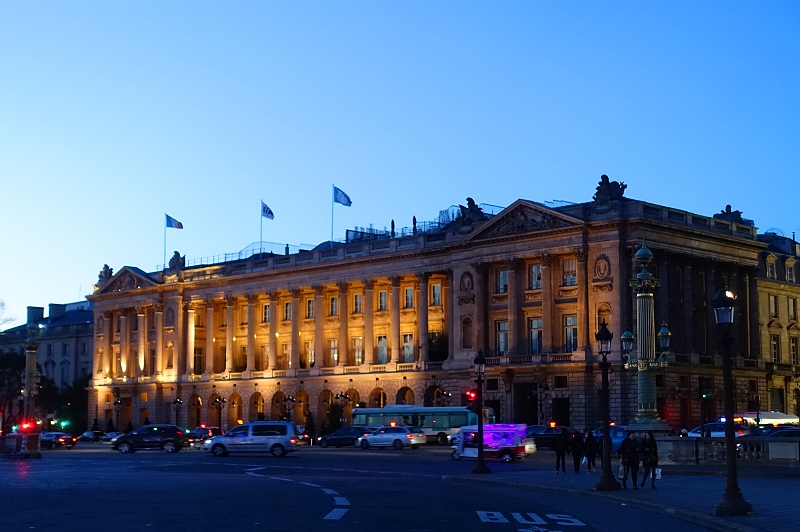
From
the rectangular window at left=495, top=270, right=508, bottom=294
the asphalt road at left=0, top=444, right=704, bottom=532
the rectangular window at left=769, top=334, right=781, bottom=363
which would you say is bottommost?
the asphalt road at left=0, top=444, right=704, bottom=532

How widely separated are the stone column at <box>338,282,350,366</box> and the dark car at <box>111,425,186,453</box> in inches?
1334

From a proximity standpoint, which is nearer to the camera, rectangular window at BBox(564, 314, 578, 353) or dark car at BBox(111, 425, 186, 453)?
dark car at BBox(111, 425, 186, 453)

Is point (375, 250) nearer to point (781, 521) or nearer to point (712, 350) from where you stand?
point (712, 350)

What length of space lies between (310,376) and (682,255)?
37.2 meters

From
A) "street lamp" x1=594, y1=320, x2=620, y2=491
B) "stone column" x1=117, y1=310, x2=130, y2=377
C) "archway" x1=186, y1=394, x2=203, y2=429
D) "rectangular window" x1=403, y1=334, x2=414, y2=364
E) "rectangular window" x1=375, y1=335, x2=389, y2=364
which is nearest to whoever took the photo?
"street lamp" x1=594, y1=320, x2=620, y2=491

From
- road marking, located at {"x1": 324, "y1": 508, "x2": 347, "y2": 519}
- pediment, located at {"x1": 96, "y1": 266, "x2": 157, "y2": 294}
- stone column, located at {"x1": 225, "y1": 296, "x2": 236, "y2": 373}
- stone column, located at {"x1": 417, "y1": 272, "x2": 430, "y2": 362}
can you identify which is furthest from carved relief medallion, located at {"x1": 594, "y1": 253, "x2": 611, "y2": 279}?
road marking, located at {"x1": 324, "y1": 508, "x2": 347, "y2": 519}

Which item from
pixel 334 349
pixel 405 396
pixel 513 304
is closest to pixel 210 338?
pixel 334 349

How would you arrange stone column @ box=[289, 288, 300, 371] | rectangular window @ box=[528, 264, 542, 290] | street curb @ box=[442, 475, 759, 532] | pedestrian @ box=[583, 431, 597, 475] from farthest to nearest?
stone column @ box=[289, 288, 300, 371]
rectangular window @ box=[528, 264, 542, 290]
pedestrian @ box=[583, 431, 597, 475]
street curb @ box=[442, 475, 759, 532]

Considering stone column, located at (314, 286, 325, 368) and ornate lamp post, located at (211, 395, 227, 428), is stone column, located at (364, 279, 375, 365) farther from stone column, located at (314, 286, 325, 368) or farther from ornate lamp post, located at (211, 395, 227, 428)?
ornate lamp post, located at (211, 395, 227, 428)

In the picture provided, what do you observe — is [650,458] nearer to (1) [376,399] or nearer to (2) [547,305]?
(2) [547,305]

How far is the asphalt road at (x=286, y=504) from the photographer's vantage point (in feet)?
74.9

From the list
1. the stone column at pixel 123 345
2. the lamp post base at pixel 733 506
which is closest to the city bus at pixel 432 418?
the stone column at pixel 123 345

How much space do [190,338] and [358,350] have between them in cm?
2194

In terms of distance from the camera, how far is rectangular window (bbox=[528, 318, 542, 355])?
95.4m
